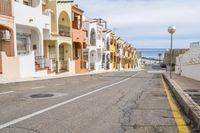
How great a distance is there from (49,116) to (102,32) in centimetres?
5846

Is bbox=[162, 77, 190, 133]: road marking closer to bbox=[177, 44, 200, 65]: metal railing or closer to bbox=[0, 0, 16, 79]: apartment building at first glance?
bbox=[0, 0, 16, 79]: apartment building

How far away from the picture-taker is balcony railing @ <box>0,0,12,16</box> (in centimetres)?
2332

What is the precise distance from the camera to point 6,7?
78.8ft

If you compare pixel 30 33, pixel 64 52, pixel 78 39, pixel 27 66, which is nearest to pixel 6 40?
pixel 27 66

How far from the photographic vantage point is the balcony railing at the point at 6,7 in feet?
76.5

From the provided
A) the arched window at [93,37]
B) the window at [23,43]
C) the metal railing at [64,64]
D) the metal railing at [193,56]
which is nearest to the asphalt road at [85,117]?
the metal railing at [193,56]

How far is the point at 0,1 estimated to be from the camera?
909 inches

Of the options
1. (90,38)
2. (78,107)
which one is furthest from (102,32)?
(78,107)

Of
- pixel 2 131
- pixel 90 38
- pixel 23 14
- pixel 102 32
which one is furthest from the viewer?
pixel 102 32

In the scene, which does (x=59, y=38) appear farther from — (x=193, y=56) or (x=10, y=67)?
(x=193, y=56)

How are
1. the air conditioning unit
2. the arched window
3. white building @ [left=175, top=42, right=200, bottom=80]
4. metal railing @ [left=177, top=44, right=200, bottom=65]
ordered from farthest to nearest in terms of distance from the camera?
the arched window < metal railing @ [left=177, top=44, right=200, bottom=65] < white building @ [left=175, top=42, right=200, bottom=80] < the air conditioning unit

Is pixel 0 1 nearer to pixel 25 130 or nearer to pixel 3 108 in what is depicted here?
pixel 3 108

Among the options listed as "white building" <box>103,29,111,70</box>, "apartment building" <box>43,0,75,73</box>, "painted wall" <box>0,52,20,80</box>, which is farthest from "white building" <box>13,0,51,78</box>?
"white building" <box>103,29,111,70</box>

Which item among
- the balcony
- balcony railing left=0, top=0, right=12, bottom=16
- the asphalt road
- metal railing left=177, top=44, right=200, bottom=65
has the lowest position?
the asphalt road
